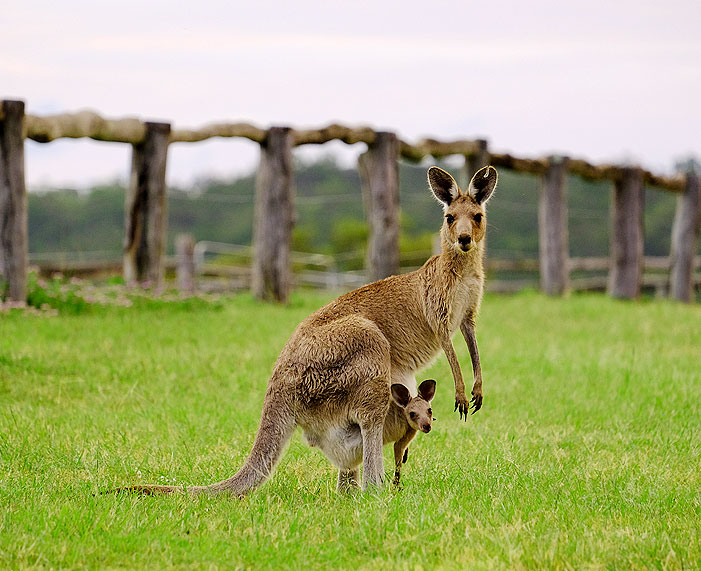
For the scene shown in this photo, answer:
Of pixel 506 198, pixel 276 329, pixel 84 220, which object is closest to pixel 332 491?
pixel 276 329

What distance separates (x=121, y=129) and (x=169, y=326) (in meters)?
2.38

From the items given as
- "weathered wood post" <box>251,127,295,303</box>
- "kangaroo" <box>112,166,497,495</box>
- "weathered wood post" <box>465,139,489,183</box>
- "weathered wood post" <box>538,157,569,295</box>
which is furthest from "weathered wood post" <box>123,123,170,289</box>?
"weathered wood post" <box>538,157,569,295</box>

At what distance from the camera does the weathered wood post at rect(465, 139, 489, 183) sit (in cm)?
1418

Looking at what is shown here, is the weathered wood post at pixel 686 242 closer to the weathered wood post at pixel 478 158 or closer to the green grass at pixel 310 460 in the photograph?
the weathered wood post at pixel 478 158

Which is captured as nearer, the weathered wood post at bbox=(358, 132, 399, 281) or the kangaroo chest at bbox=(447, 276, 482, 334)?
the kangaroo chest at bbox=(447, 276, 482, 334)

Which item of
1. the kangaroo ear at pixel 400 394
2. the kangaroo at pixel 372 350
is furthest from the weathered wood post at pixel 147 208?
the kangaroo ear at pixel 400 394

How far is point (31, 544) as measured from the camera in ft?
12.6

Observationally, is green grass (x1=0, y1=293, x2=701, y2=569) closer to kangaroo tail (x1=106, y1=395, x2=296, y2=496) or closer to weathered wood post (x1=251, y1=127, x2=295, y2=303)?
kangaroo tail (x1=106, y1=395, x2=296, y2=496)

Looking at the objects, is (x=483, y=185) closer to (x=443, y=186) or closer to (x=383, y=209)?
(x=443, y=186)

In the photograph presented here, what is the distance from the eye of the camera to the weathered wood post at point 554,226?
15.4 m

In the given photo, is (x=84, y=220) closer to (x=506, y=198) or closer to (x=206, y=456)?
(x=506, y=198)

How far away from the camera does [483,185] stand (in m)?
4.94

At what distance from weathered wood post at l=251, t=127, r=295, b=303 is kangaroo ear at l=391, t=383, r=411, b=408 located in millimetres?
7695

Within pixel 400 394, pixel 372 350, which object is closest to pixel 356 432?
pixel 400 394
